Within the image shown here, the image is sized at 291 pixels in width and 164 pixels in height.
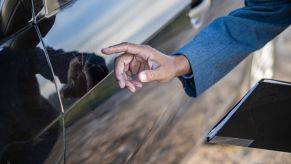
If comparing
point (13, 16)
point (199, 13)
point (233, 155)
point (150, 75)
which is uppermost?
point (13, 16)

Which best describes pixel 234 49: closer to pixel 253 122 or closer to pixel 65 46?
pixel 253 122

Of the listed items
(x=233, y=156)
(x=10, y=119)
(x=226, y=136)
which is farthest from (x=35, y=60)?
(x=233, y=156)

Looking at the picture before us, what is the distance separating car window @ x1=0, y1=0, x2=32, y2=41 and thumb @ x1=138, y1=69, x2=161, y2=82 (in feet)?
1.21

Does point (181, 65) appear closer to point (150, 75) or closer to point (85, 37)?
point (150, 75)

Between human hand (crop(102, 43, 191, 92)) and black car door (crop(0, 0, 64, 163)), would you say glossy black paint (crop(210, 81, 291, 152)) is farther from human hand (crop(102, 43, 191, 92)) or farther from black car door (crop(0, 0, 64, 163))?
black car door (crop(0, 0, 64, 163))

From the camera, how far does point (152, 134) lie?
1.92 metres

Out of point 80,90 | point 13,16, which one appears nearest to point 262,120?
point 80,90

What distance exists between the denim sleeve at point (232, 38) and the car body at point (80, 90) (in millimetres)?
255

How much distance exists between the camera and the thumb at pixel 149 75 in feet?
4.69

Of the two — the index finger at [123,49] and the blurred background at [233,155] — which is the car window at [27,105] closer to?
the index finger at [123,49]

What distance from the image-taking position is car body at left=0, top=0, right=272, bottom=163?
134 centimetres

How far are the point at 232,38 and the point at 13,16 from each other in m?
0.71

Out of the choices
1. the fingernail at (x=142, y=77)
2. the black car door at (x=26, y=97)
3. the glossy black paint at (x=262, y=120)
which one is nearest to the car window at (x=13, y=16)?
the black car door at (x=26, y=97)

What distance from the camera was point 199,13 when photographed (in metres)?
2.42
